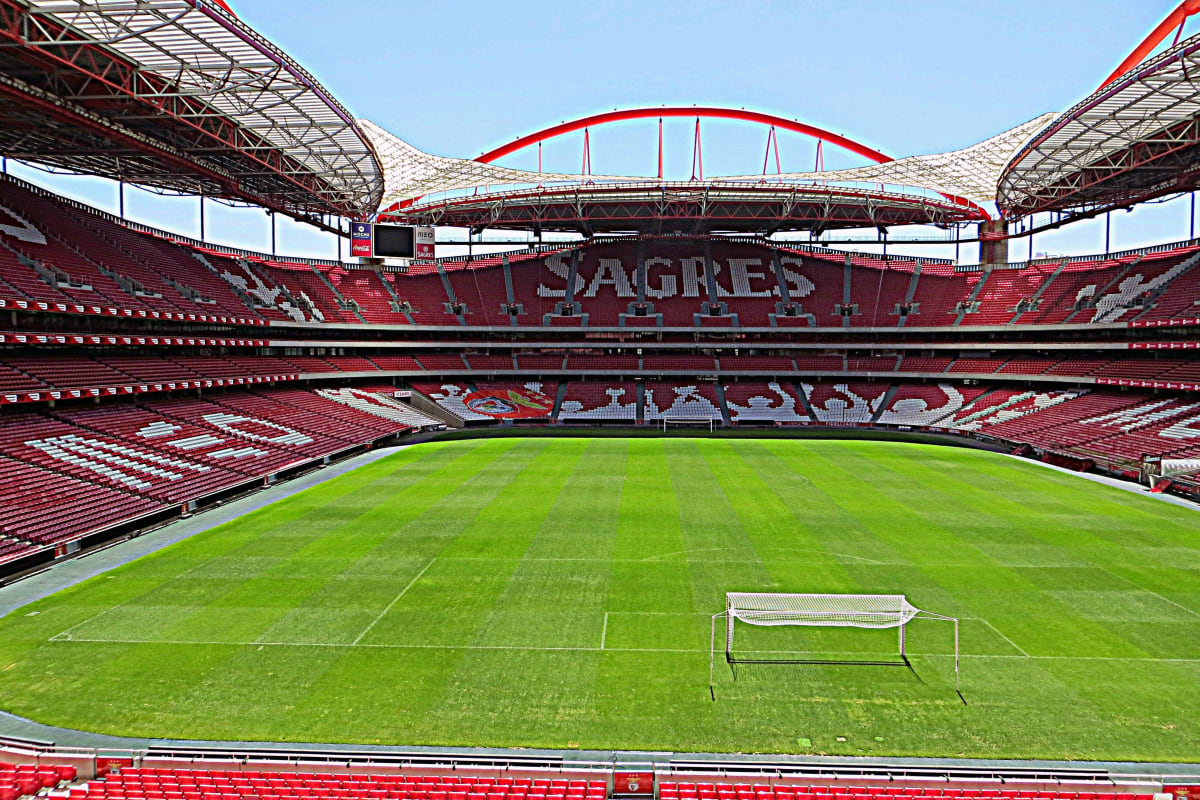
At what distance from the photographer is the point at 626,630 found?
1456cm

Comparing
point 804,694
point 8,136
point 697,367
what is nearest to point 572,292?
point 697,367

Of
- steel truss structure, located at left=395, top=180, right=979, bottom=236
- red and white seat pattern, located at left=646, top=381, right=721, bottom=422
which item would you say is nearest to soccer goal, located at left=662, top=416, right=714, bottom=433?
red and white seat pattern, located at left=646, top=381, right=721, bottom=422

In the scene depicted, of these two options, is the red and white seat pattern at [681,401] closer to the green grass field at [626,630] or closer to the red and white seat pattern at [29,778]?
the green grass field at [626,630]

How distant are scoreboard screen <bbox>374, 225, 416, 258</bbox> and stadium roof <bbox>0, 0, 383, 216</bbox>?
10.2 meters

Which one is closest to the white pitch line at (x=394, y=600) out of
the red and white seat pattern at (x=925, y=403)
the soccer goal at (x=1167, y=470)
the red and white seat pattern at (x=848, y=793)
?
the red and white seat pattern at (x=848, y=793)

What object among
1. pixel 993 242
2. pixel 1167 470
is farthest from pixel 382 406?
pixel 993 242

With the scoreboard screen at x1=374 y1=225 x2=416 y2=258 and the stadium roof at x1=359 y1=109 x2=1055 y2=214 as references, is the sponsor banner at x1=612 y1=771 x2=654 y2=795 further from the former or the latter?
the scoreboard screen at x1=374 y1=225 x2=416 y2=258

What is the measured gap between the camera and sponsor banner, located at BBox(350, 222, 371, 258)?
49.7 meters

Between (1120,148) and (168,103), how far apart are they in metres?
43.5

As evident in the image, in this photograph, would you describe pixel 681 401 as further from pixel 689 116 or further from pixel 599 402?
pixel 689 116

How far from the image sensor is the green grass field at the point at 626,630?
11023 mm

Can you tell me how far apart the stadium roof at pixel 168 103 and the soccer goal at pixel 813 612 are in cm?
2210

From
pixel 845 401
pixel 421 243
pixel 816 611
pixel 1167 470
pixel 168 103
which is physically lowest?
pixel 816 611

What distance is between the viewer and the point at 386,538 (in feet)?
70.7
